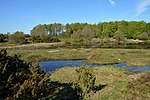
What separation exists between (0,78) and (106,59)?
54.4m

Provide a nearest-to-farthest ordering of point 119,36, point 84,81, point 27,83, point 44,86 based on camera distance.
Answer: point 27,83 < point 44,86 < point 84,81 < point 119,36

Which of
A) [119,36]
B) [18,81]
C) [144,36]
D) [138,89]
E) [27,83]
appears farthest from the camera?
[144,36]

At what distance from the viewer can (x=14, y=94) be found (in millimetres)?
18812

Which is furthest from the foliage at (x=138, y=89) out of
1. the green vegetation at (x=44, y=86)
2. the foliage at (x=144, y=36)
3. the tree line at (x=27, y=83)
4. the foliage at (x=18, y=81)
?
the foliage at (x=144, y=36)

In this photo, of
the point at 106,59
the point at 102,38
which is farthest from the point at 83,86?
the point at 102,38

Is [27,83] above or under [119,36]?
above

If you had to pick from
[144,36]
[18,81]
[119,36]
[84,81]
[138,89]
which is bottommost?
[138,89]

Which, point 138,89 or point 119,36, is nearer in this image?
point 138,89

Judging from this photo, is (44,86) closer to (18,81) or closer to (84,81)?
(18,81)

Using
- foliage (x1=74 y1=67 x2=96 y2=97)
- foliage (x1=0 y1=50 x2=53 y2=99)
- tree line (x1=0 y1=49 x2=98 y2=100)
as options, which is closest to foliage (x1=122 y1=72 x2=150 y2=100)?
foliage (x1=74 y1=67 x2=96 y2=97)

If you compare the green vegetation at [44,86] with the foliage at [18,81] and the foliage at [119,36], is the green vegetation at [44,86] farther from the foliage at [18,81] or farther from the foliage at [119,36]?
the foliage at [119,36]

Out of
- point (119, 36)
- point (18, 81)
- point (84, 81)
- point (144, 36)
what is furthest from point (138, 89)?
point (144, 36)

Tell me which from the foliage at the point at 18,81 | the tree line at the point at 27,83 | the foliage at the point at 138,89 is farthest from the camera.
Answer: the foliage at the point at 138,89

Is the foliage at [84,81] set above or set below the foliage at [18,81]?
below
